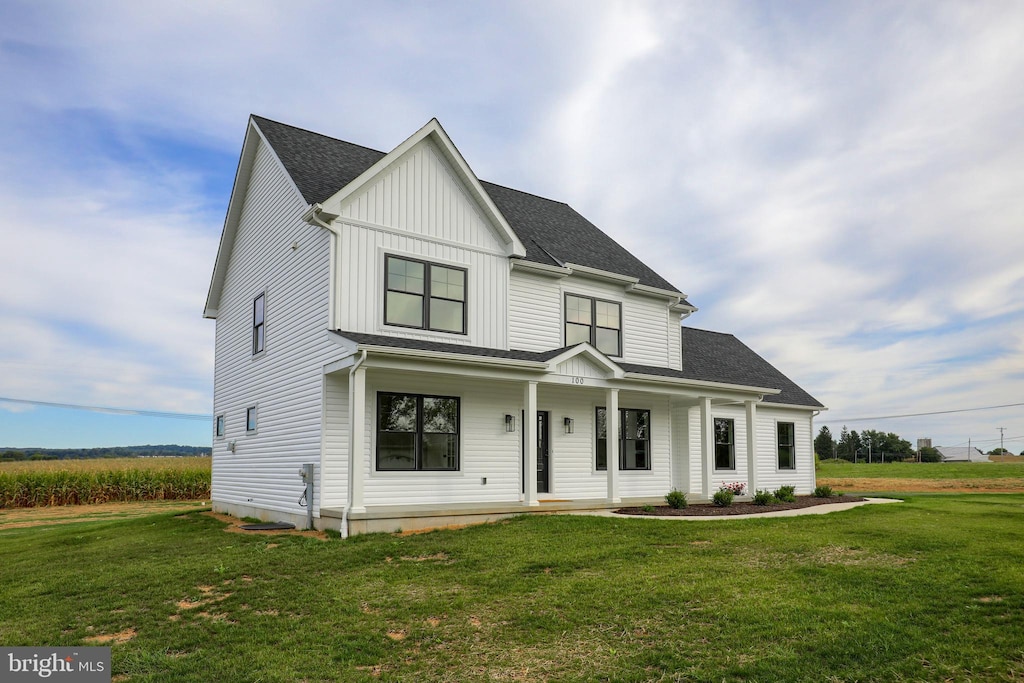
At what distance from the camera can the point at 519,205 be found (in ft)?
69.4

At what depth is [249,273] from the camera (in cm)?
1945

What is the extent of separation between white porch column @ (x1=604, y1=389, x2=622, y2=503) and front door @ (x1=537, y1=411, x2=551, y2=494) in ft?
5.17

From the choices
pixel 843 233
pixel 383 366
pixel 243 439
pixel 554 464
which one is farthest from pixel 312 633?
pixel 843 233

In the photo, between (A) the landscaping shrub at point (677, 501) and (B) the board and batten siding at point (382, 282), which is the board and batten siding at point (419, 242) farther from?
(A) the landscaping shrub at point (677, 501)

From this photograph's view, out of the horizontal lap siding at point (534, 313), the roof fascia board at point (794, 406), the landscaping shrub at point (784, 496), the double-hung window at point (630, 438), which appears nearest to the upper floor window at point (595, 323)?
the horizontal lap siding at point (534, 313)

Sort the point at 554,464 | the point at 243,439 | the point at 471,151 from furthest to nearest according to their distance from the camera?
the point at 471,151, the point at 243,439, the point at 554,464

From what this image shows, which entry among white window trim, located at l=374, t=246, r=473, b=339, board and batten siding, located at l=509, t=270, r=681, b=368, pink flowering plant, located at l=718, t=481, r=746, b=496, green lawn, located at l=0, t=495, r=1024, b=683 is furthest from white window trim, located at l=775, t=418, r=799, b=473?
white window trim, located at l=374, t=246, r=473, b=339

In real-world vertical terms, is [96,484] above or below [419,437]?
below

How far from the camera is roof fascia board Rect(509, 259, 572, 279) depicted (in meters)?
17.1

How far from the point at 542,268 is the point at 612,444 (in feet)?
14.8

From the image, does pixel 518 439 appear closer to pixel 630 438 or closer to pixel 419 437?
pixel 419 437

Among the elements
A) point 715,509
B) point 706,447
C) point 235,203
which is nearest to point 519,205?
point 235,203

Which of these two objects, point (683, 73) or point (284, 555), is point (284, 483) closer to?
point (284, 555)

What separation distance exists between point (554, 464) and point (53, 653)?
452 inches
